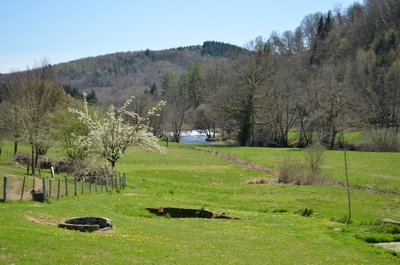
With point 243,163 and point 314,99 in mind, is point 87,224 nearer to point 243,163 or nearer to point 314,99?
point 243,163

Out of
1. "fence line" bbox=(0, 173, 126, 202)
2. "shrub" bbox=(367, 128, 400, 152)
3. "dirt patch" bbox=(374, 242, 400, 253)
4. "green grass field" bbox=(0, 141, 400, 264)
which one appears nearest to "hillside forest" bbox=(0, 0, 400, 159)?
"shrub" bbox=(367, 128, 400, 152)

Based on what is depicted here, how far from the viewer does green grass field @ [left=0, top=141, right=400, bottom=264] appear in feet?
53.9

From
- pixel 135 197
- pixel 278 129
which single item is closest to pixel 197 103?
pixel 278 129

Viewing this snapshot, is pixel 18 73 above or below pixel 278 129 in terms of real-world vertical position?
above

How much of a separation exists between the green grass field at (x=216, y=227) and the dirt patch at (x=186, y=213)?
87 cm

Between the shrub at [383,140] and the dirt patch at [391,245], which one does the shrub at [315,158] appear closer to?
the dirt patch at [391,245]

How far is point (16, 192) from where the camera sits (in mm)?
31219

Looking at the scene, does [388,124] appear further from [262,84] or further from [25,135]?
[25,135]

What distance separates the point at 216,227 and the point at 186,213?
592cm

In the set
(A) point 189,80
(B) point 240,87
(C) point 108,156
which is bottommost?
(C) point 108,156

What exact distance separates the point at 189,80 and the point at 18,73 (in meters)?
90.7

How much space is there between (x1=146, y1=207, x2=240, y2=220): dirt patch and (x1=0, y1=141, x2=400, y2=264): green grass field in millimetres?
869

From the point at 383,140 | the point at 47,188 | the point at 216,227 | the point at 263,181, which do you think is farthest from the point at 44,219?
the point at 383,140

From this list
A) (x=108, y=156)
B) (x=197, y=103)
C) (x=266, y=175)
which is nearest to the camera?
(x=108, y=156)
